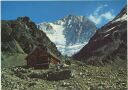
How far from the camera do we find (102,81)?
5406cm

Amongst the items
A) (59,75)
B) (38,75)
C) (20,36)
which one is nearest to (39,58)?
(38,75)

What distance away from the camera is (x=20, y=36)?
136125 millimetres

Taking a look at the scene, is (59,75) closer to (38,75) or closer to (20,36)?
(38,75)

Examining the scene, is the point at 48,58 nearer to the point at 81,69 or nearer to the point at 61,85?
the point at 81,69

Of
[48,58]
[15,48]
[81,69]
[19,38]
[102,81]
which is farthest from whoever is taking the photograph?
[19,38]

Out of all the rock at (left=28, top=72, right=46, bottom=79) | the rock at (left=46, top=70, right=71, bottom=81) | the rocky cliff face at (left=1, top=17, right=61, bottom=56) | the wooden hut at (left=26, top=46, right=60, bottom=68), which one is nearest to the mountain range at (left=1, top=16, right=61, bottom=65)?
the rocky cliff face at (left=1, top=17, right=61, bottom=56)

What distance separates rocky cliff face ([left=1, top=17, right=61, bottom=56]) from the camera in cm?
12506

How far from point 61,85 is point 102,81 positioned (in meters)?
7.14

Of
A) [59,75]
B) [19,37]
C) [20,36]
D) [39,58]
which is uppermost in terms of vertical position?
[20,36]

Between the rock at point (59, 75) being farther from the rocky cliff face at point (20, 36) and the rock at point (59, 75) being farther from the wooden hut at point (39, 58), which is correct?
the rocky cliff face at point (20, 36)

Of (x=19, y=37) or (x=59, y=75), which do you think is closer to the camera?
(x=59, y=75)

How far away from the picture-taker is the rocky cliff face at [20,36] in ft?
410

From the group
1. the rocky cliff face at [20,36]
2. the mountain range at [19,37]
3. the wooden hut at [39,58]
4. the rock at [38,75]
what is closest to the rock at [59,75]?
the rock at [38,75]

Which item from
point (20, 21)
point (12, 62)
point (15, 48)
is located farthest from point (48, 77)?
point (20, 21)
